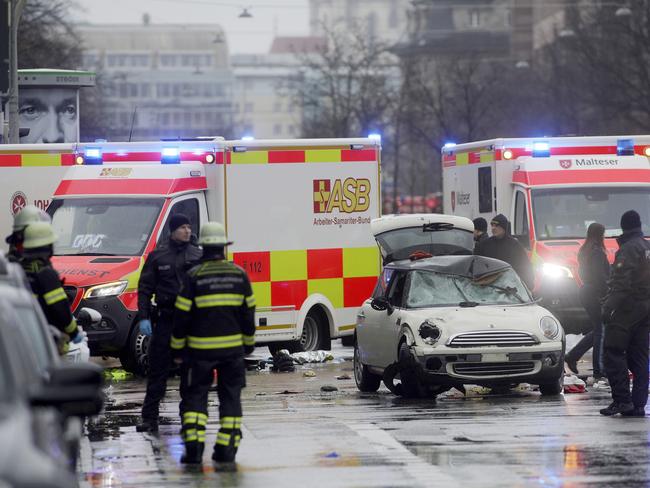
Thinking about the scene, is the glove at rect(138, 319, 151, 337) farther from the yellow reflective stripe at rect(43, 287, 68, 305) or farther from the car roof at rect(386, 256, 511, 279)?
the car roof at rect(386, 256, 511, 279)

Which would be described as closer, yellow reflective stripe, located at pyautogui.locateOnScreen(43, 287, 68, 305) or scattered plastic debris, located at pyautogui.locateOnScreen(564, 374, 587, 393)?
yellow reflective stripe, located at pyautogui.locateOnScreen(43, 287, 68, 305)

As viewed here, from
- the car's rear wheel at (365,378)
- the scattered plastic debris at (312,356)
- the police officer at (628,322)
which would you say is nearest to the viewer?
the police officer at (628,322)

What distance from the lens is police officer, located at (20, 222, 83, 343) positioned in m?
10.9

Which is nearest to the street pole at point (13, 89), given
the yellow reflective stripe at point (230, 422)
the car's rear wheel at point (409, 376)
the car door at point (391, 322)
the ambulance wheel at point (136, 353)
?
the ambulance wheel at point (136, 353)

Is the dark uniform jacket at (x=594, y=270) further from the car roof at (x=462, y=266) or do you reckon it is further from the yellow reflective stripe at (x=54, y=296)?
the yellow reflective stripe at (x=54, y=296)

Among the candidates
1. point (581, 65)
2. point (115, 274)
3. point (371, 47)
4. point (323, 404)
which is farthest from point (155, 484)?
point (371, 47)

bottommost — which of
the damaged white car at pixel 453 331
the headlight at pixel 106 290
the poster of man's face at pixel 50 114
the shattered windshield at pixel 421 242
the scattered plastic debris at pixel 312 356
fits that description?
the scattered plastic debris at pixel 312 356

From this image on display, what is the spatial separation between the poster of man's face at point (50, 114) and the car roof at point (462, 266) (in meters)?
12.2

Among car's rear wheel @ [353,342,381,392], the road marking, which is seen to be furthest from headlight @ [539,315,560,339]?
the road marking

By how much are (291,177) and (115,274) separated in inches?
117

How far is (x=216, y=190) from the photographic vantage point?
63.8 ft

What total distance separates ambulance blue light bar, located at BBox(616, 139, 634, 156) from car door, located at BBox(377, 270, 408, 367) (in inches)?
248

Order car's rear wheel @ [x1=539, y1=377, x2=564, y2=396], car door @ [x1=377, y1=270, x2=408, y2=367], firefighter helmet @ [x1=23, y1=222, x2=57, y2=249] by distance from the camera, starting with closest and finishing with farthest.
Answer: firefighter helmet @ [x1=23, y1=222, x2=57, y2=249] < car's rear wheel @ [x1=539, y1=377, x2=564, y2=396] < car door @ [x1=377, y1=270, x2=408, y2=367]

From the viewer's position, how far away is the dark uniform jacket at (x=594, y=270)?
54.8 feet
